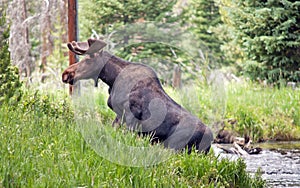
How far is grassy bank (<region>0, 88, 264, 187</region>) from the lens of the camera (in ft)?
17.3

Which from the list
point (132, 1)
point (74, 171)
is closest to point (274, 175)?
point (74, 171)

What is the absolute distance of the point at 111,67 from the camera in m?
7.99

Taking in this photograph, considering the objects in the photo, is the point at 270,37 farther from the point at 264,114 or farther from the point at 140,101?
the point at 140,101

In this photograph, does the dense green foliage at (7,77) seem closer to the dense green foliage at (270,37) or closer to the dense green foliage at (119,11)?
the dense green foliage at (119,11)

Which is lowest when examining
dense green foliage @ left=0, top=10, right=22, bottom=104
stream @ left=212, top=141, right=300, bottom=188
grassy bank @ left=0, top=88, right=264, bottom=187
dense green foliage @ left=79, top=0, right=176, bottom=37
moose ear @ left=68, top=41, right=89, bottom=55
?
stream @ left=212, top=141, right=300, bottom=188

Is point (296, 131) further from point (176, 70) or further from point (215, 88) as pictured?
point (176, 70)

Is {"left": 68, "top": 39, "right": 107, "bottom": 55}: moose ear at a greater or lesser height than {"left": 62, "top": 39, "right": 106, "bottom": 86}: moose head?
greater

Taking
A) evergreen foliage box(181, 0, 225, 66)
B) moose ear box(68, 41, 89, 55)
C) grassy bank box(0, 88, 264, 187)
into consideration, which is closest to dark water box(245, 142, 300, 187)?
grassy bank box(0, 88, 264, 187)

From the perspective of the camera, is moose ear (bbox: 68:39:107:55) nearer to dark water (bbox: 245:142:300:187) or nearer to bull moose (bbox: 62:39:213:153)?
bull moose (bbox: 62:39:213:153)

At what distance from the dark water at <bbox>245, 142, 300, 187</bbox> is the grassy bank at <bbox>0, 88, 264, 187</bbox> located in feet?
3.39

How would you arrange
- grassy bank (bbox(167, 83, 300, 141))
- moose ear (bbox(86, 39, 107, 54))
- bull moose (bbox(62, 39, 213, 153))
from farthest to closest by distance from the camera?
grassy bank (bbox(167, 83, 300, 141)) → moose ear (bbox(86, 39, 107, 54)) → bull moose (bbox(62, 39, 213, 153))

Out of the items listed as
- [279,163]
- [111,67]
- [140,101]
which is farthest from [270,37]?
[140,101]

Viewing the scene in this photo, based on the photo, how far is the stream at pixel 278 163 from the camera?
8195 mm

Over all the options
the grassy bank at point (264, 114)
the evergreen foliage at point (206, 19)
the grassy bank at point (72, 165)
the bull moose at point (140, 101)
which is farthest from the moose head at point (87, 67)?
the evergreen foliage at point (206, 19)
